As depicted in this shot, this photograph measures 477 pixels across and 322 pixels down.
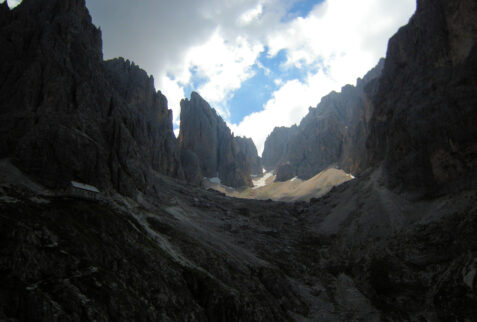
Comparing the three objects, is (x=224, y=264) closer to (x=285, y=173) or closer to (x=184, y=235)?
(x=184, y=235)

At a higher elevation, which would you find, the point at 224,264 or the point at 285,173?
the point at 285,173

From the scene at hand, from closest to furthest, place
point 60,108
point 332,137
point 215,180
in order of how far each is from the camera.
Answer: point 60,108
point 215,180
point 332,137

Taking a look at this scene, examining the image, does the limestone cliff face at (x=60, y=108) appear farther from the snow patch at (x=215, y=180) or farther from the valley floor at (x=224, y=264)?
the snow patch at (x=215, y=180)

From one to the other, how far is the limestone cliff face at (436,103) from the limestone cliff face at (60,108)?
42.4 m

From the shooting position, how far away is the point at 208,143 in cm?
15462

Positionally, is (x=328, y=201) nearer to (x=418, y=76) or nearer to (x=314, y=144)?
(x=418, y=76)

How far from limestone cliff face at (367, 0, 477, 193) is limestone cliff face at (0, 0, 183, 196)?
42382 mm

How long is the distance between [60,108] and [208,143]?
117657 mm

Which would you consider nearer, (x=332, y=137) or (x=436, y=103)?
(x=436, y=103)

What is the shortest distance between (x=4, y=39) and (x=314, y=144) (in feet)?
493

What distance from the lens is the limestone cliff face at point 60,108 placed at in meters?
30.9

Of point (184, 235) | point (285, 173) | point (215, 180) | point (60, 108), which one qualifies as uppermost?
point (285, 173)

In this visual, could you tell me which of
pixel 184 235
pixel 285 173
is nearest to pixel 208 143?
pixel 285 173

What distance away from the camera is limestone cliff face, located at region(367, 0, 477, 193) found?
129 ft
